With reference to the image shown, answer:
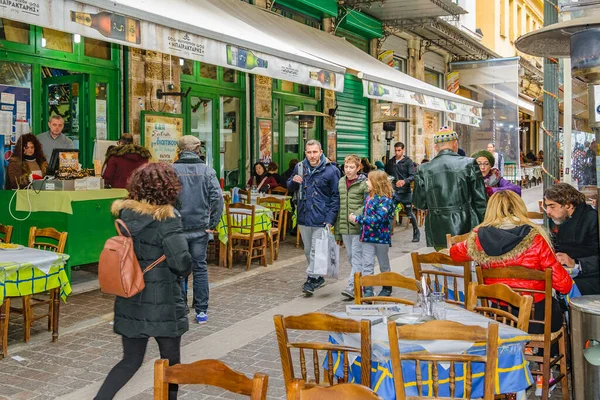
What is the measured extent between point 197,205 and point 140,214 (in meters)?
2.59

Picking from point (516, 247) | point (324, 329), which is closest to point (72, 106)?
point (516, 247)

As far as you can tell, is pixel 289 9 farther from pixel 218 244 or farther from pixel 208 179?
pixel 208 179

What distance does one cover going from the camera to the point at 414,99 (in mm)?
12422

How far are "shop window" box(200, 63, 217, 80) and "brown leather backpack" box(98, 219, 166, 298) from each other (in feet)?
31.9

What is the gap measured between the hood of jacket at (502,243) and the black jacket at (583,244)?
1.02 metres

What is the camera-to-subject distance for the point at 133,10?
6.73 m

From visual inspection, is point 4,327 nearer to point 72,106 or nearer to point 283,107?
point 72,106

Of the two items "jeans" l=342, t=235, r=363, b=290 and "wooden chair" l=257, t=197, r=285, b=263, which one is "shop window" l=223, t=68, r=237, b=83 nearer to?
"wooden chair" l=257, t=197, r=285, b=263

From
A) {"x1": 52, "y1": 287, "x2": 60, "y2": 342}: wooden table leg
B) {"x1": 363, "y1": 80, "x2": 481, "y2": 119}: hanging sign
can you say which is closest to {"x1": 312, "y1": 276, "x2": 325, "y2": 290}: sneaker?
{"x1": 52, "y1": 287, "x2": 60, "y2": 342}: wooden table leg

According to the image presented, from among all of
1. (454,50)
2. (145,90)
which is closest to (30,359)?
(145,90)

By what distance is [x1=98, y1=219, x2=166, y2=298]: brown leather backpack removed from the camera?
4090 mm

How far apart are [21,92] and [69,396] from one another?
6.19m

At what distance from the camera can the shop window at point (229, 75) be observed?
14148mm

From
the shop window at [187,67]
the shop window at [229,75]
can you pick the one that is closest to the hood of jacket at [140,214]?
the shop window at [187,67]
